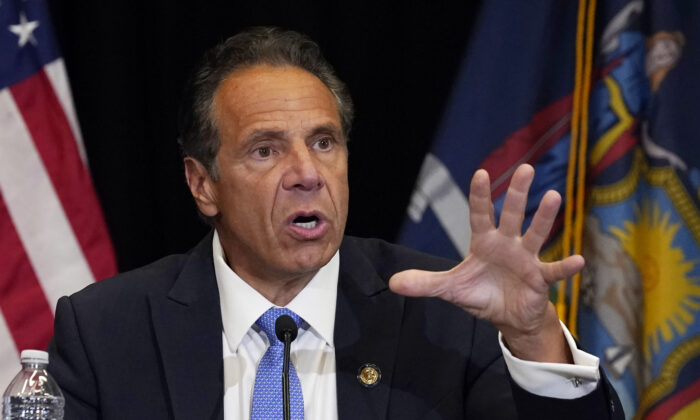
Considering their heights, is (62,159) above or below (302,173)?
above

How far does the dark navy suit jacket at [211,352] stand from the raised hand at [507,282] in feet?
0.93

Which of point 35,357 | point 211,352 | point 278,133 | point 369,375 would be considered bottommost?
point 369,375

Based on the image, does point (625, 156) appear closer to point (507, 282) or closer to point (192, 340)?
point (507, 282)

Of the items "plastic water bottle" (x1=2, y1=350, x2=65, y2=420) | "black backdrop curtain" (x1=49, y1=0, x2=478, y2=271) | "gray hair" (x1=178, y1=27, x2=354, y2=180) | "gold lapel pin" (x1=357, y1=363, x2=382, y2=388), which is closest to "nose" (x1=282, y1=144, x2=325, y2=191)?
"gray hair" (x1=178, y1=27, x2=354, y2=180)

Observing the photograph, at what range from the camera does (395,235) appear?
3566 mm

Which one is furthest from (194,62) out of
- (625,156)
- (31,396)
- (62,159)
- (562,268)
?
(562,268)

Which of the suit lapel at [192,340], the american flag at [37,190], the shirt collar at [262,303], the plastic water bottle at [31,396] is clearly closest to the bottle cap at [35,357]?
the plastic water bottle at [31,396]

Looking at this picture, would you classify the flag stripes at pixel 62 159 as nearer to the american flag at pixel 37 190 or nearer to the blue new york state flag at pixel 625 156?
the american flag at pixel 37 190

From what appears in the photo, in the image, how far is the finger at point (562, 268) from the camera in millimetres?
2053

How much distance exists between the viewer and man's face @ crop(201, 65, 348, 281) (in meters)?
2.58

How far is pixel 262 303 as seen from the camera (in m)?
2.71

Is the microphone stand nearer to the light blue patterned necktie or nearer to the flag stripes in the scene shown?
the light blue patterned necktie

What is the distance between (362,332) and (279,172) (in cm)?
42

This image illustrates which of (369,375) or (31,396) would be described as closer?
(31,396)
